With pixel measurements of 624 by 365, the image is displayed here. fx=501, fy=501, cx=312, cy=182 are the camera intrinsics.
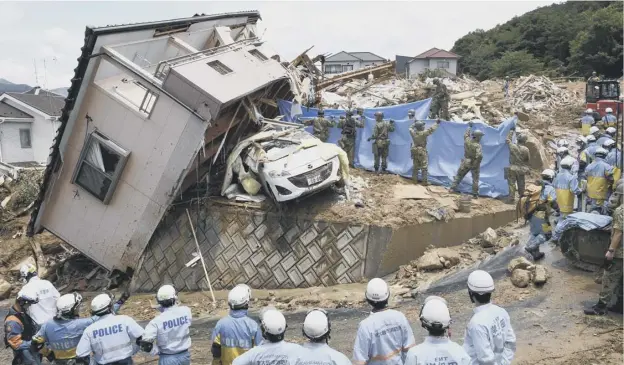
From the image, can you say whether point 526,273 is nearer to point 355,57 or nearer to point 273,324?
point 273,324

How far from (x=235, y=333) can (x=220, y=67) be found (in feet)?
23.8

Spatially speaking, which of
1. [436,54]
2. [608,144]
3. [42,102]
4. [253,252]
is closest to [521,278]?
[608,144]

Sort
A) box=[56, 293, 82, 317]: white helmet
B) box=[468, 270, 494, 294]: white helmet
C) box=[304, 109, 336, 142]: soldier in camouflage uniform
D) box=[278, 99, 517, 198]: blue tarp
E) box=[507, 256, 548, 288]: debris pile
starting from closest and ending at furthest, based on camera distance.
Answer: box=[468, 270, 494, 294]: white helmet
box=[56, 293, 82, 317]: white helmet
box=[507, 256, 548, 288]: debris pile
box=[278, 99, 517, 198]: blue tarp
box=[304, 109, 336, 142]: soldier in camouflage uniform

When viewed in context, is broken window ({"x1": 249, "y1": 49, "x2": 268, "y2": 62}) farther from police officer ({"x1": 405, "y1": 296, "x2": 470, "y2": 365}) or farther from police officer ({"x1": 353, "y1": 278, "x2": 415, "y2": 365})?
police officer ({"x1": 405, "y1": 296, "x2": 470, "y2": 365})

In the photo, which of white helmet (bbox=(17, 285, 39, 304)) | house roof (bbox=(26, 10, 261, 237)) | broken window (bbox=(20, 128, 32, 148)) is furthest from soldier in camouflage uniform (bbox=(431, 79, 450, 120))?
broken window (bbox=(20, 128, 32, 148))

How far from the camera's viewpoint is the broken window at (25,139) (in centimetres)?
2484

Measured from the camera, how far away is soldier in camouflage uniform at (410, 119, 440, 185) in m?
11.5

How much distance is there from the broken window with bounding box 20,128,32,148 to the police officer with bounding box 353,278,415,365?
25.7 m

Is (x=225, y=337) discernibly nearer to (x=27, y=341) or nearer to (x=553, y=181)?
(x=27, y=341)

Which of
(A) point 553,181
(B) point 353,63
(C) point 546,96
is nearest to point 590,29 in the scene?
(C) point 546,96

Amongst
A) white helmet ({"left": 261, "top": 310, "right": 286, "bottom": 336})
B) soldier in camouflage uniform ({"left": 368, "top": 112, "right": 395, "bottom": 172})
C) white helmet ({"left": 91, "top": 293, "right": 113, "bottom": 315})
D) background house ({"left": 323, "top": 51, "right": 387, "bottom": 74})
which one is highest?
background house ({"left": 323, "top": 51, "right": 387, "bottom": 74})

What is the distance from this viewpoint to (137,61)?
1175 cm

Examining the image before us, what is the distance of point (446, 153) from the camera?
11648 millimetres

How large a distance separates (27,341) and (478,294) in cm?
543
